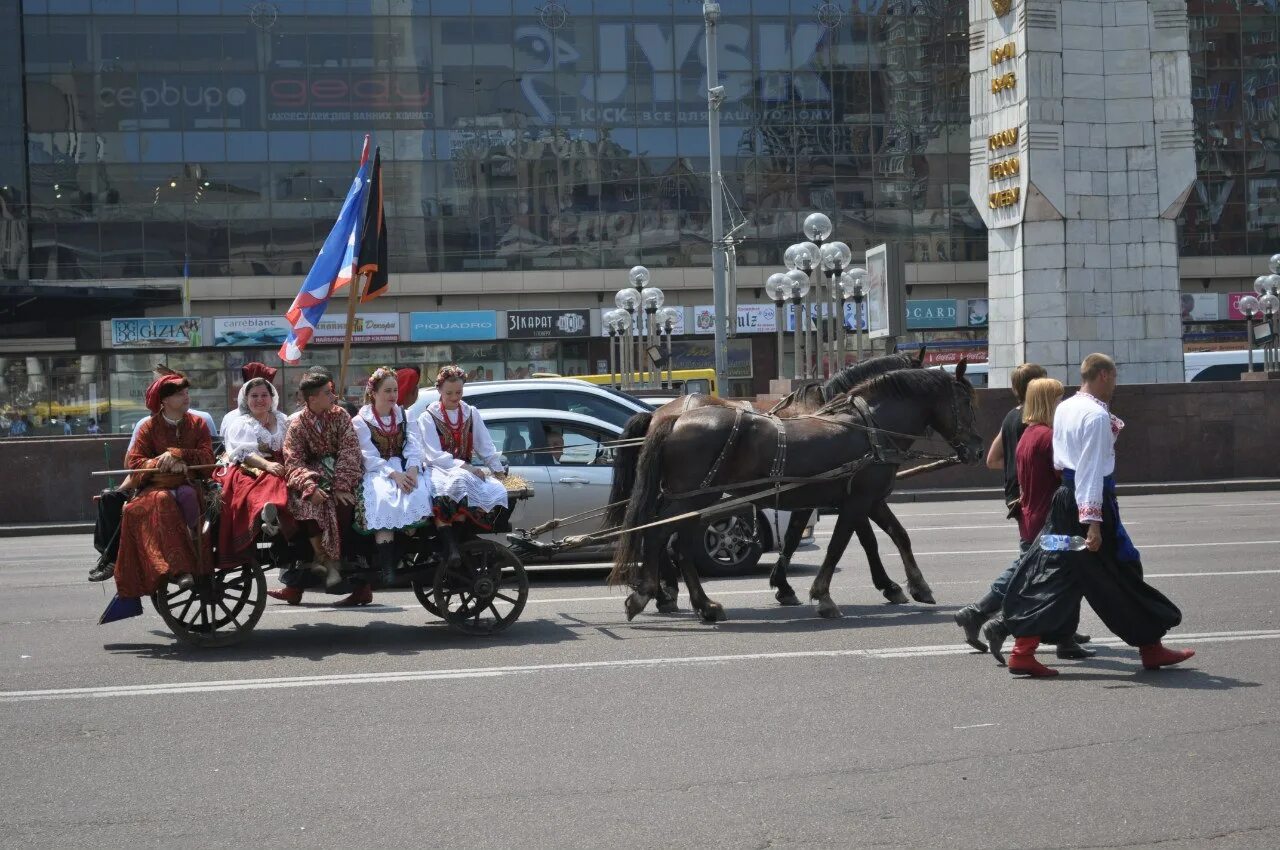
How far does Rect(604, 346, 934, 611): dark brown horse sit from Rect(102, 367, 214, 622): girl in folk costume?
310 cm

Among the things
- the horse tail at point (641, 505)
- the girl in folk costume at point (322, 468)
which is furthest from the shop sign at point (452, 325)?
the girl in folk costume at point (322, 468)

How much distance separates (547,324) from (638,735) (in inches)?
1764

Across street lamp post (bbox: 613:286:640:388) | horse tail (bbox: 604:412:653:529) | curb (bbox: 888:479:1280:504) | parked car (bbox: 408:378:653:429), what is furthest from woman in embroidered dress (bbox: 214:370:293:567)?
street lamp post (bbox: 613:286:640:388)

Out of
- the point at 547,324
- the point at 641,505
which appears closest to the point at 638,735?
the point at 641,505

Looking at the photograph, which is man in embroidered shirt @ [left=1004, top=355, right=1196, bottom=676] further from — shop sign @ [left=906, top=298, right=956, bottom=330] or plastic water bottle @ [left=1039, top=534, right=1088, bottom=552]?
shop sign @ [left=906, top=298, right=956, bottom=330]

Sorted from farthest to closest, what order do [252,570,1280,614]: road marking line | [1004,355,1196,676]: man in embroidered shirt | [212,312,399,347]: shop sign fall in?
[212,312,399,347]: shop sign
[252,570,1280,614]: road marking line
[1004,355,1196,676]: man in embroidered shirt

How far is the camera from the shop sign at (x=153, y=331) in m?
49.1

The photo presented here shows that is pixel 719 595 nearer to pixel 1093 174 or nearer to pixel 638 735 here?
pixel 638 735

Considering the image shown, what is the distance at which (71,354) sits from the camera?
164 feet

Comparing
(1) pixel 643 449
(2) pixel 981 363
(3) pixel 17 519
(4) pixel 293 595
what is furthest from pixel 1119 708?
(2) pixel 981 363

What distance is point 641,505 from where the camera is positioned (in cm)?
1080

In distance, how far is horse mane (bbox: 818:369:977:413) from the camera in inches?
460

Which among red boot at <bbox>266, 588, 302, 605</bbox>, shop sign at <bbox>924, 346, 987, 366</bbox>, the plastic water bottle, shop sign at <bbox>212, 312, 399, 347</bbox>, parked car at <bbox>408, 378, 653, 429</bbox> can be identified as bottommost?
red boot at <bbox>266, 588, 302, 605</bbox>

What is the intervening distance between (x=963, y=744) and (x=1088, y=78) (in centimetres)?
1968
